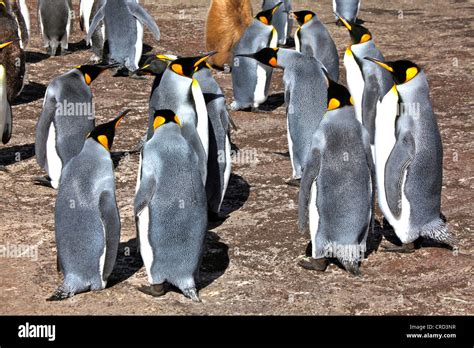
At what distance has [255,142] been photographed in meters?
9.32

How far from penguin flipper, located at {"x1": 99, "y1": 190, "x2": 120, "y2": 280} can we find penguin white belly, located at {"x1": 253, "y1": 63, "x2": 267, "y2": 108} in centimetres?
466

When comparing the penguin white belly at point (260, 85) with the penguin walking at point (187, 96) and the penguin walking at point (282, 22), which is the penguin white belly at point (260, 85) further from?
the penguin walking at point (187, 96)

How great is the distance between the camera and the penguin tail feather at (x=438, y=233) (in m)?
6.57

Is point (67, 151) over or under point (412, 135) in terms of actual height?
under

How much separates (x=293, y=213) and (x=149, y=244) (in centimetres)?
187

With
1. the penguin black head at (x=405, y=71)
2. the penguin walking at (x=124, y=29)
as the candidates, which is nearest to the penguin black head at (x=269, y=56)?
the penguin black head at (x=405, y=71)

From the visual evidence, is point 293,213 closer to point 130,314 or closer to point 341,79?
point 130,314

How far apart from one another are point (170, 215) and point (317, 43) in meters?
4.25

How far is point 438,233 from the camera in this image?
6.58m

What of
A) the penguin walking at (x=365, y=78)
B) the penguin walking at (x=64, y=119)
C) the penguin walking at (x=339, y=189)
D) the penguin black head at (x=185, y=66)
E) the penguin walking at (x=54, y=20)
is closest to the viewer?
the penguin walking at (x=339, y=189)

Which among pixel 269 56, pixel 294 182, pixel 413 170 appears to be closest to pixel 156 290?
pixel 413 170

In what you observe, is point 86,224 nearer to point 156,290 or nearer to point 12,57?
point 156,290

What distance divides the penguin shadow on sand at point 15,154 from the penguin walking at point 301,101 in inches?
90.0
